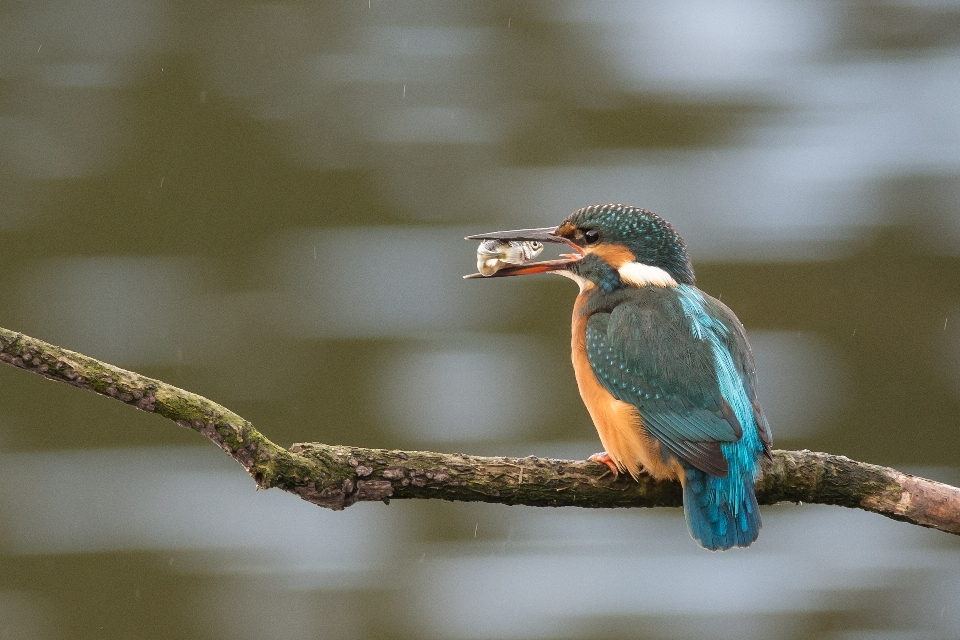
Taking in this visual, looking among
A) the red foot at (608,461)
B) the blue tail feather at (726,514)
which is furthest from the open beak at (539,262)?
the blue tail feather at (726,514)

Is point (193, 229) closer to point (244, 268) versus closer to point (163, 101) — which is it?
point (244, 268)

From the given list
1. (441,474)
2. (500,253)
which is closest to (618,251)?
(500,253)

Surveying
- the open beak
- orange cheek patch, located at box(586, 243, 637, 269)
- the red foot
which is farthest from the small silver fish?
the red foot

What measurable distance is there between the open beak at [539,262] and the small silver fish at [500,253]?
26 millimetres

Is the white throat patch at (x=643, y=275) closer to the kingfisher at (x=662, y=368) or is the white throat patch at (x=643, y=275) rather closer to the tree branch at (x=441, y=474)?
the kingfisher at (x=662, y=368)

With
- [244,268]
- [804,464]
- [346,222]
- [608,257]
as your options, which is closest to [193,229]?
[244,268]

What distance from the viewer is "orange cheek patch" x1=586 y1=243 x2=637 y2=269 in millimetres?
2723

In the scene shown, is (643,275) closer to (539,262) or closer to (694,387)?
(539,262)

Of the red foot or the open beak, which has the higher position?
the open beak

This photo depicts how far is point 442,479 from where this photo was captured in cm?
199

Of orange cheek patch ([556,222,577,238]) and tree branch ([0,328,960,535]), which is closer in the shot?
tree branch ([0,328,960,535])

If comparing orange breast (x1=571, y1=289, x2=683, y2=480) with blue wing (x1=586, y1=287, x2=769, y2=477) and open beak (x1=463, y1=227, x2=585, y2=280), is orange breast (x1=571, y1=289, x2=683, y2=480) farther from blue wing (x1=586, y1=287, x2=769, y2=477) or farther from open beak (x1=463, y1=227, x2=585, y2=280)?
open beak (x1=463, y1=227, x2=585, y2=280)

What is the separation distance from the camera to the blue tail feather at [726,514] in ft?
7.51

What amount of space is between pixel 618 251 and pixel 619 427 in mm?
468
